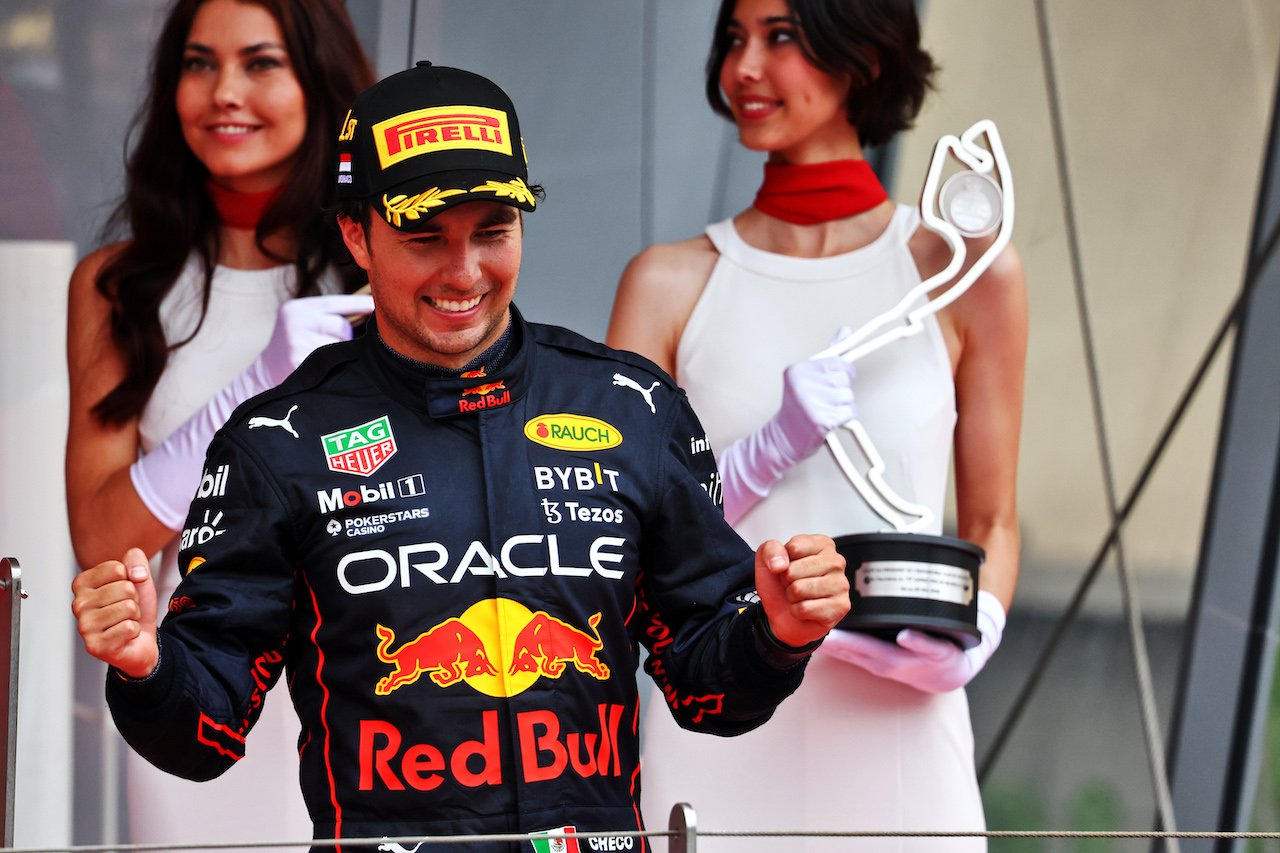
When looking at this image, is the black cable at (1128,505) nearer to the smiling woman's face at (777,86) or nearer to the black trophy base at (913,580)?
the black trophy base at (913,580)

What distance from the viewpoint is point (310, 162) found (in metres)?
A: 2.00

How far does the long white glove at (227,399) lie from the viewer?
1.90 m

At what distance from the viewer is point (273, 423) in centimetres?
133

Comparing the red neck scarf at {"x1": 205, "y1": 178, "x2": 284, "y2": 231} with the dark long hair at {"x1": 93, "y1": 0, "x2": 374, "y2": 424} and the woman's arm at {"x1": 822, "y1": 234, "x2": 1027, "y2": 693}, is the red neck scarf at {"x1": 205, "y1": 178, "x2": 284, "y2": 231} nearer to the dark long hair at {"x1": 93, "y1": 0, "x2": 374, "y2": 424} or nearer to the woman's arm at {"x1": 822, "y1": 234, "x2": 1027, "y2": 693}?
the dark long hair at {"x1": 93, "y1": 0, "x2": 374, "y2": 424}

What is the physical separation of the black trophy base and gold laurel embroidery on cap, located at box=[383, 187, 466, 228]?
0.80 meters

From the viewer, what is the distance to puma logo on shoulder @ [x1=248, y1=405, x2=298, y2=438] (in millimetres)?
1327

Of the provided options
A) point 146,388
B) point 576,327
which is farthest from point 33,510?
point 576,327

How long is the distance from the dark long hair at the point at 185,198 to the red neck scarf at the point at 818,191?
0.57 m

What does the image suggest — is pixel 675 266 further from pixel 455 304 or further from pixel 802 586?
pixel 802 586

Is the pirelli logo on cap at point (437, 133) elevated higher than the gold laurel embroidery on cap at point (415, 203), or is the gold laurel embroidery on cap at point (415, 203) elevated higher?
the pirelli logo on cap at point (437, 133)

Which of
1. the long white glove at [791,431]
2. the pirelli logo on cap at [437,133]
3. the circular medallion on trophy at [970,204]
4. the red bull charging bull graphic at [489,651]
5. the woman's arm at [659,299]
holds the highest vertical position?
the circular medallion on trophy at [970,204]

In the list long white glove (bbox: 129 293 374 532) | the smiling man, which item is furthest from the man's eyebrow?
long white glove (bbox: 129 293 374 532)

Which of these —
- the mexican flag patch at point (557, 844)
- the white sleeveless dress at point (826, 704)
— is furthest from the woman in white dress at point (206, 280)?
the mexican flag patch at point (557, 844)

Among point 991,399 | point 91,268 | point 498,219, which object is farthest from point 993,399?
point 91,268
